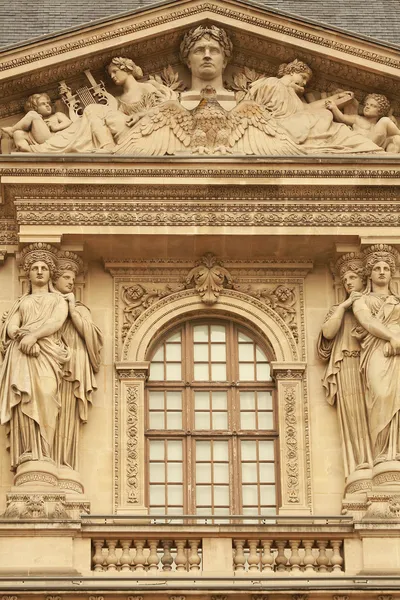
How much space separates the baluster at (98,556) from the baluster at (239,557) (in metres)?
1.66

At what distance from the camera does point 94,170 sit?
30.9 meters

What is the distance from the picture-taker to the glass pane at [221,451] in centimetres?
3023

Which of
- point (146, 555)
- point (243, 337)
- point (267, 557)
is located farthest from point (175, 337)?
point (267, 557)

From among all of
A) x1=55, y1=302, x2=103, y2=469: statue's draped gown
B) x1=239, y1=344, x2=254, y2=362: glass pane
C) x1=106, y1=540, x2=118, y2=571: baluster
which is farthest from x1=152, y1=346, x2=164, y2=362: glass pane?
x1=106, y1=540, x2=118, y2=571: baluster

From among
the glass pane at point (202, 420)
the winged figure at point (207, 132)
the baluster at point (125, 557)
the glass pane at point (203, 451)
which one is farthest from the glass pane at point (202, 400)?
the winged figure at point (207, 132)

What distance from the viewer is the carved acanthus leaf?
31016mm

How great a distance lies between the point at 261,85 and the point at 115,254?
11.0ft

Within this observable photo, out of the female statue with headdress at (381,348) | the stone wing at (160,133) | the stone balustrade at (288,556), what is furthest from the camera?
the stone wing at (160,133)

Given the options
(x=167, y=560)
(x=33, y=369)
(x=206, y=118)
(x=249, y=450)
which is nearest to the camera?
(x=167, y=560)

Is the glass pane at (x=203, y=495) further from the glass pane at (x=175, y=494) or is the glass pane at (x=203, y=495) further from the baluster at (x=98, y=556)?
the baluster at (x=98, y=556)

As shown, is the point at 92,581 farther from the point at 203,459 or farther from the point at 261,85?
the point at 261,85

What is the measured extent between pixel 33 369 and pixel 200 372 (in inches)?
106

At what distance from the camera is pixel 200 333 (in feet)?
102

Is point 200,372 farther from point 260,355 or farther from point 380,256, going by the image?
Answer: point 380,256
